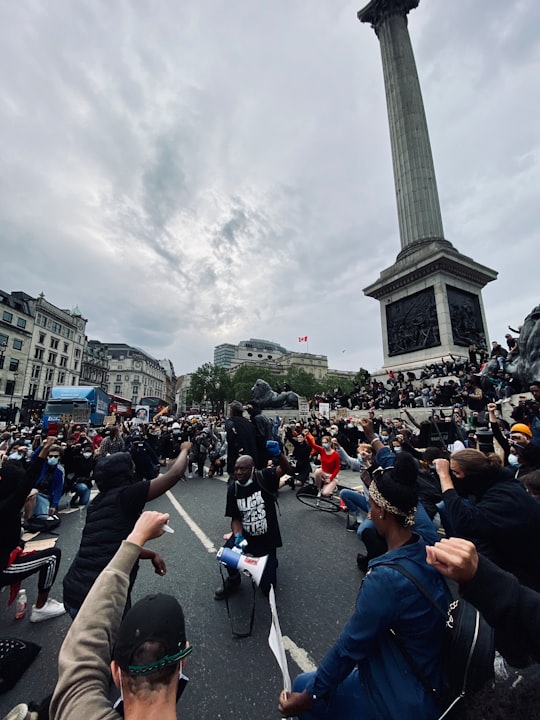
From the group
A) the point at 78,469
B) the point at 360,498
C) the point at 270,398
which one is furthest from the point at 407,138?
the point at 78,469

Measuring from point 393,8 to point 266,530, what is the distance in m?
41.9

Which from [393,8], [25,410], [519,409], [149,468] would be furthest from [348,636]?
[25,410]

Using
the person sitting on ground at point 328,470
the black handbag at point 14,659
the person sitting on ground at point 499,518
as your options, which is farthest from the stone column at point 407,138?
the black handbag at point 14,659

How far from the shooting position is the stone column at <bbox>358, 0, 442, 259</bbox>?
20.9 m

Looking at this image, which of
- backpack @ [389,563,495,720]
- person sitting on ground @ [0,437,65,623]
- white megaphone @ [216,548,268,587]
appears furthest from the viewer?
person sitting on ground @ [0,437,65,623]

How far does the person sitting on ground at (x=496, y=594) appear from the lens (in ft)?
3.67

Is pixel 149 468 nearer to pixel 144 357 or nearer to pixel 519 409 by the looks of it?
pixel 519 409

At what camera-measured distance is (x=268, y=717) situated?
7.03ft

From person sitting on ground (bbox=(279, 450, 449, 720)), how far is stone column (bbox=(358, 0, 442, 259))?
22.6 metres

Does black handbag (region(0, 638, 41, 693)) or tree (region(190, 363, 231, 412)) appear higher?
tree (region(190, 363, 231, 412))

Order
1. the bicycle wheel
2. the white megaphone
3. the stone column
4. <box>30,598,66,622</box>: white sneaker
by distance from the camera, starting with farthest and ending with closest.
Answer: the stone column, the bicycle wheel, <box>30,598,66,622</box>: white sneaker, the white megaphone

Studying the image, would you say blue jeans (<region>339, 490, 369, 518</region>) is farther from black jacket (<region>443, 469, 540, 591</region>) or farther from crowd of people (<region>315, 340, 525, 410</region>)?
crowd of people (<region>315, 340, 525, 410</region>)

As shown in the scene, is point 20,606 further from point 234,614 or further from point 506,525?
point 506,525

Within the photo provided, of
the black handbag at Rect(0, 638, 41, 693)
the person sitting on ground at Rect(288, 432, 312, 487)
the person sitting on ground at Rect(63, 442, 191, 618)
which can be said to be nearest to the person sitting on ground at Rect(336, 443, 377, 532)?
the person sitting on ground at Rect(288, 432, 312, 487)
